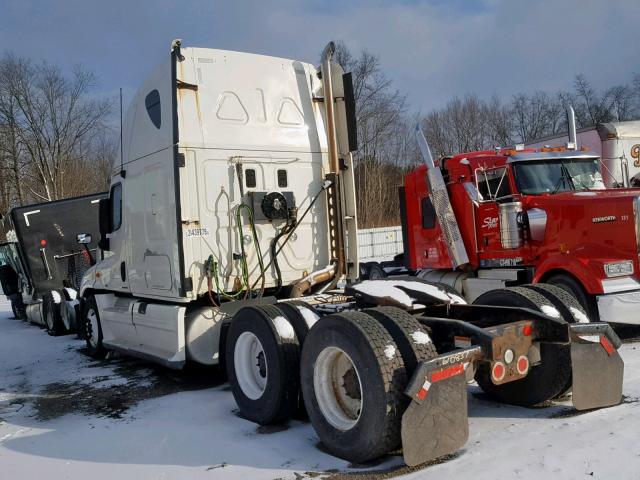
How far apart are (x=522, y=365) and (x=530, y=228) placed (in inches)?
191

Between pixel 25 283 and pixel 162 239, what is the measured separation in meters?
9.49

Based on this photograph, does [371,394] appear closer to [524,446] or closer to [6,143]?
[524,446]

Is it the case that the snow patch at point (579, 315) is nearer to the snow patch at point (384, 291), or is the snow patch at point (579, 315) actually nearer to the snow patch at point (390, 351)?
the snow patch at point (384, 291)

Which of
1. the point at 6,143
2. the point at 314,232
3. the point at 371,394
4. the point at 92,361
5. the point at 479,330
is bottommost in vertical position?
the point at 92,361

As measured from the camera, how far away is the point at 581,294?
7633 mm

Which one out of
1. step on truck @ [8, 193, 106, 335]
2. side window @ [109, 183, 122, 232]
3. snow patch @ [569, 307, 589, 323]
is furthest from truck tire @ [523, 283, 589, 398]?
step on truck @ [8, 193, 106, 335]

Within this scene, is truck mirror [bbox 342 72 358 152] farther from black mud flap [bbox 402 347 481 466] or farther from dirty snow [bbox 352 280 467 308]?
black mud flap [bbox 402 347 481 466]

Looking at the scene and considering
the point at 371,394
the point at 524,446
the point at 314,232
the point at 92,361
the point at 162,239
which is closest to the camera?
the point at 371,394

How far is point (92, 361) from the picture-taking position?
879 cm

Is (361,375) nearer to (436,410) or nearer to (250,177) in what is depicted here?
(436,410)

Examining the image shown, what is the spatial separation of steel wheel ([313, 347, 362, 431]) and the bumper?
4288 mm

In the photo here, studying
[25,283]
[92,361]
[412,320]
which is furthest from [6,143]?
[412,320]

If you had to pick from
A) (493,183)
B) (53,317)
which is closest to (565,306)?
(493,183)

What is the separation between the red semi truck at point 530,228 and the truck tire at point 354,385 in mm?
4341
